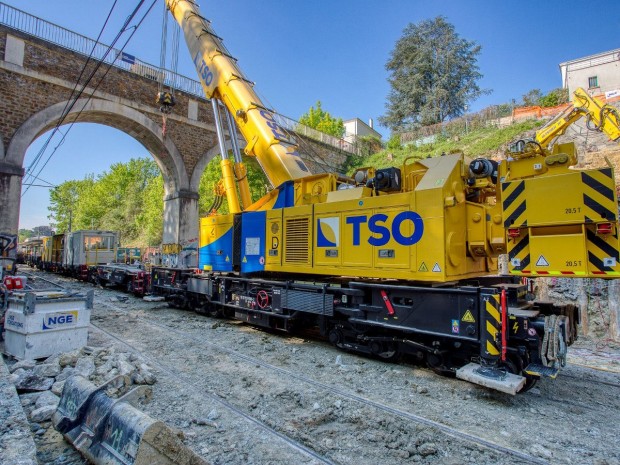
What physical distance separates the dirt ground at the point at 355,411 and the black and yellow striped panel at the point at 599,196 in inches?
88.4

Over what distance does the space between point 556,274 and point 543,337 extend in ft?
2.46

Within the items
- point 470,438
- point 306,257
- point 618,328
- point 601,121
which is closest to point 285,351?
point 306,257

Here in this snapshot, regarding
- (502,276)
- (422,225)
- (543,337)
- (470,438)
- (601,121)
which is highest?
(601,121)

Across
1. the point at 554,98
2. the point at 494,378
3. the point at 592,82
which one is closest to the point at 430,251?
the point at 494,378

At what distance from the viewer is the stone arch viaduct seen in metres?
13.4

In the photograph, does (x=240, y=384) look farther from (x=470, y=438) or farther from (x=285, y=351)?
(x=470, y=438)

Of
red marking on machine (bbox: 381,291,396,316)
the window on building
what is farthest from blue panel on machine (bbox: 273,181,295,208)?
the window on building

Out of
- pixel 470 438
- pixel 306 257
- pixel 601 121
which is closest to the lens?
pixel 470 438

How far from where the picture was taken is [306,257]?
682 cm

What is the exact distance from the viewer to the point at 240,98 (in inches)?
362

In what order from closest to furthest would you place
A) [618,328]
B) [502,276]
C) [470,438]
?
1. [470,438]
2. [502,276]
3. [618,328]

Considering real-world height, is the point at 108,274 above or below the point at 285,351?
above

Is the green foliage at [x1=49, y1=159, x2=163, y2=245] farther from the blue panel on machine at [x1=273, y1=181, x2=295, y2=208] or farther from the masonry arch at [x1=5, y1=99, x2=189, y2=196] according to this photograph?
the blue panel on machine at [x1=273, y1=181, x2=295, y2=208]

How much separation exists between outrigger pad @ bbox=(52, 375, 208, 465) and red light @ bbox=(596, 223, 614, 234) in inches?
176
